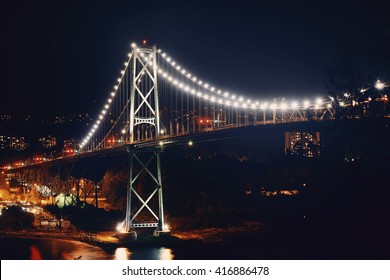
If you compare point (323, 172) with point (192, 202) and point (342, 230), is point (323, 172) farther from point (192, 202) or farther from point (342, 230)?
point (192, 202)

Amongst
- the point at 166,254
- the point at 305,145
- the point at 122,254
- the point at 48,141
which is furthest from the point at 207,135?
the point at 48,141

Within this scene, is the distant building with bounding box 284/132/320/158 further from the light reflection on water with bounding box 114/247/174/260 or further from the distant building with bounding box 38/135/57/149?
the distant building with bounding box 38/135/57/149

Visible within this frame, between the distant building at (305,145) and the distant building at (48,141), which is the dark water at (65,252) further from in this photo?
the distant building at (48,141)

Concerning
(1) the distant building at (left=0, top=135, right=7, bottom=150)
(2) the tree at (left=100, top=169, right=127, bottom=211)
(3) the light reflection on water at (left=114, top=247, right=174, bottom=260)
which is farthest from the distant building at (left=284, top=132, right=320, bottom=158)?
(1) the distant building at (left=0, top=135, right=7, bottom=150)

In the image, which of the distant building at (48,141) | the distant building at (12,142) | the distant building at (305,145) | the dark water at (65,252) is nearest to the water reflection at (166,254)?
the dark water at (65,252)

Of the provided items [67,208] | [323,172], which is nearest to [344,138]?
[323,172]
